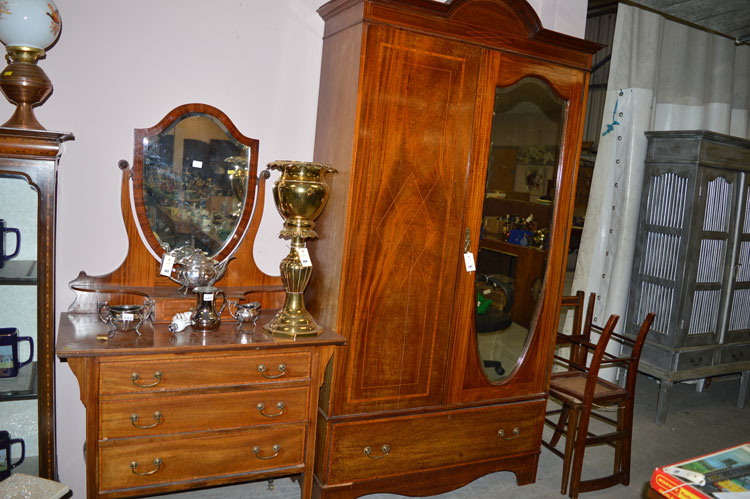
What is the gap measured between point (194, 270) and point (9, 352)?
2.47 feet

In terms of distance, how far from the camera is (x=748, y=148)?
153 inches

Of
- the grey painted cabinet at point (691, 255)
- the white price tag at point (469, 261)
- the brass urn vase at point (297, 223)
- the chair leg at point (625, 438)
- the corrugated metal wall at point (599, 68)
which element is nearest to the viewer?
the brass urn vase at point (297, 223)

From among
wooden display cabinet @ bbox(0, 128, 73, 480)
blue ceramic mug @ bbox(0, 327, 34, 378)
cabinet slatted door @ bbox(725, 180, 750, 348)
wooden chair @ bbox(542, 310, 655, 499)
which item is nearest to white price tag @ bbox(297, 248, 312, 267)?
wooden display cabinet @ bbox(0, 128, 73, 480)

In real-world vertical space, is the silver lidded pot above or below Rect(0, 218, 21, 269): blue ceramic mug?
below

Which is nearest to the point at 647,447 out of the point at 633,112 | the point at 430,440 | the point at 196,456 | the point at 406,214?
the point at 430,440

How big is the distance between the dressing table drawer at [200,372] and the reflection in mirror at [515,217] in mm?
923

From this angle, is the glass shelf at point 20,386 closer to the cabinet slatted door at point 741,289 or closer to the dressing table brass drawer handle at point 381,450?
the dressing table brass drawer handle at point 381,450

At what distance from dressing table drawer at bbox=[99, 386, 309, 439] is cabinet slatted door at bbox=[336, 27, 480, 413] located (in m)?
0.24

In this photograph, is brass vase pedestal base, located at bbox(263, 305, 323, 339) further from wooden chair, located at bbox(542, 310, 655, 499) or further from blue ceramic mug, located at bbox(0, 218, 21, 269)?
wooden chair, located at bbox(542, 310, 655, 499)

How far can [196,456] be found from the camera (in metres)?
2.12

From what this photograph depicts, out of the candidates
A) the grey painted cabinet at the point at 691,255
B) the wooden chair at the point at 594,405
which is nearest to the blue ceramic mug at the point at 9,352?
the wooden chair at the point at 594,405

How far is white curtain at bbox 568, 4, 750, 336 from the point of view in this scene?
3.77m

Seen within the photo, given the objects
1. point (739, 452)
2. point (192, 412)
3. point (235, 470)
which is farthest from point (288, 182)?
point (739, 452)

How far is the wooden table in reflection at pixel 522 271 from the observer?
8.59 feet
